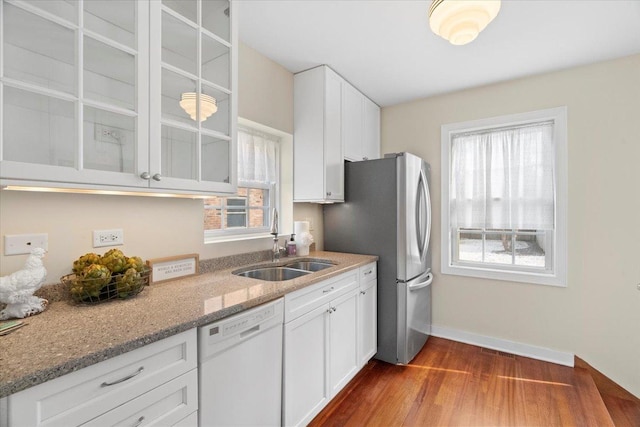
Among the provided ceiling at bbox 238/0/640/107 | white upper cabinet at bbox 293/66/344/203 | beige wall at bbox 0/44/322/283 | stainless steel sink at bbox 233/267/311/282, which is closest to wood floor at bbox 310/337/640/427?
stainless steel sink at bbox 233/267/311/282

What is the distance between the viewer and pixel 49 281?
4.16ft

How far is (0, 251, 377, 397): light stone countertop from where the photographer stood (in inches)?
30.4

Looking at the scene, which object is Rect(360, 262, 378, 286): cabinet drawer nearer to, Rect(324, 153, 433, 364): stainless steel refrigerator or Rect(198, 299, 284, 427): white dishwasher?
Rect(324, 153, 433, 364): stainless steel refrigerator

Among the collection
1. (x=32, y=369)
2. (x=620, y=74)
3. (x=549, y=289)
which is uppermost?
(x=620, y=74)

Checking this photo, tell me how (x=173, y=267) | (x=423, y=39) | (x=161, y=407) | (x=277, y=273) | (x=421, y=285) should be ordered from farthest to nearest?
(x=421, y=285)
(x=277, y=273)
(x=423, y=39)
(x=173, y=267)
(x=161, y=407)

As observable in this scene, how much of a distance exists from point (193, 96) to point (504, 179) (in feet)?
9.21

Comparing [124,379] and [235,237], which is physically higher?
[235,237]

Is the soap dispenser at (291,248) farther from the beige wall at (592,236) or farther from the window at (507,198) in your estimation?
the beige wall at (592,236)

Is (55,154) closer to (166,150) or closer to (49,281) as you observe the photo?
(166,150)

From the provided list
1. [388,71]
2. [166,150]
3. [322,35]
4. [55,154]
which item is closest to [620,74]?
[388,71]

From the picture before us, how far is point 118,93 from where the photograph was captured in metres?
1.21

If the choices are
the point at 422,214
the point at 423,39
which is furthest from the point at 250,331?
the point at 423,39

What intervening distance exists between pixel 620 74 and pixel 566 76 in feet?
1.12

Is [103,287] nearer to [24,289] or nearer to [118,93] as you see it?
[24,289]
